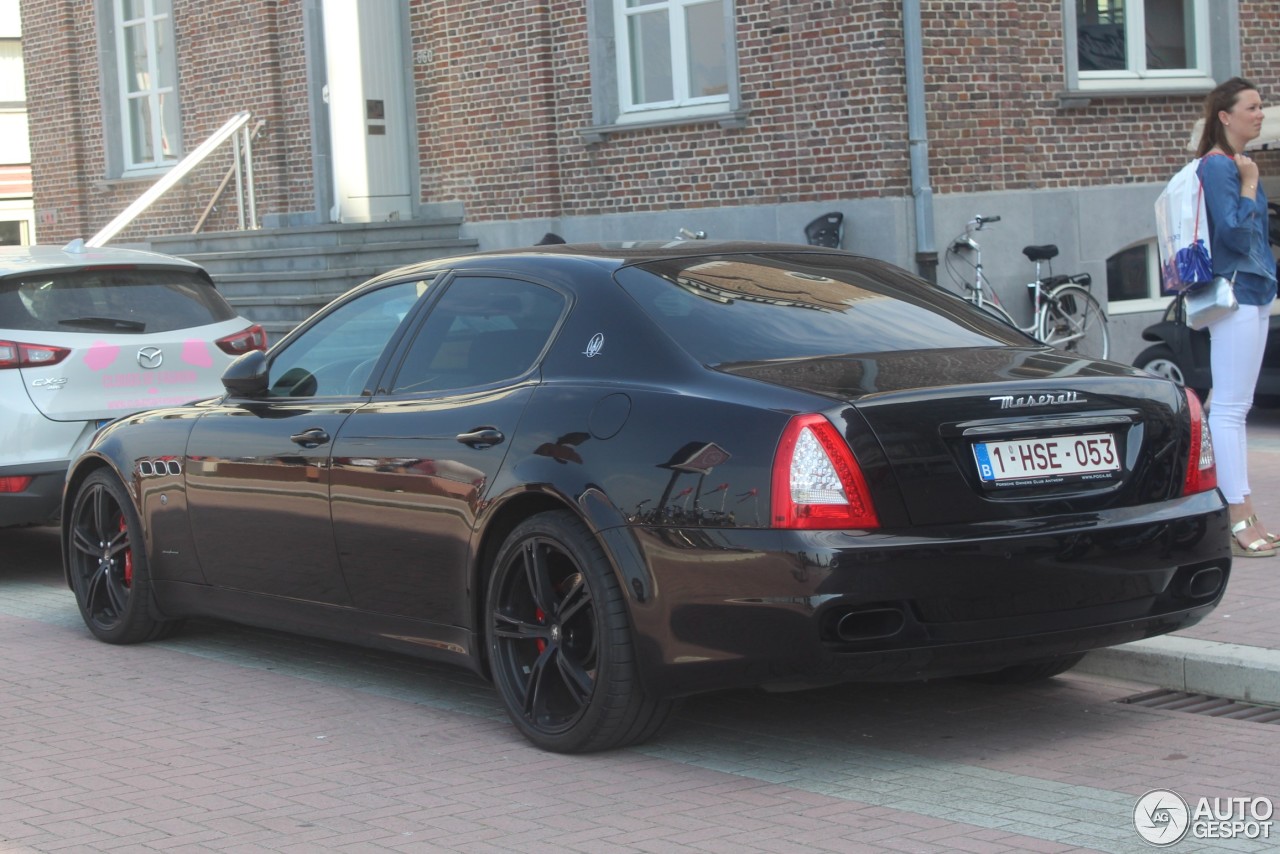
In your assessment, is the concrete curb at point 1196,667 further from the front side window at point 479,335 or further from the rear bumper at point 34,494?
the rear bumper at point 34,494

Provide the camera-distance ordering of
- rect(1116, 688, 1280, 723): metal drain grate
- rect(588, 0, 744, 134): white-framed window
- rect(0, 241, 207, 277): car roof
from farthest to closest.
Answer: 1. rect(588, 0, 744, 134): white-framed window
2. rect(0, 241, 207, 277): car roof
3. rect(1116, 688, 1280, 723): metal drain grate

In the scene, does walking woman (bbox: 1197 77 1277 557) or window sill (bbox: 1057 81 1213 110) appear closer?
walking woman (bbox: 1197 77 1277 557)

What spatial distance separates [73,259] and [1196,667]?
6.18 metres

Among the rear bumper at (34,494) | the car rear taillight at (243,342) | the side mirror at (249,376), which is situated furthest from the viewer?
the car rear taillight at (243,342)

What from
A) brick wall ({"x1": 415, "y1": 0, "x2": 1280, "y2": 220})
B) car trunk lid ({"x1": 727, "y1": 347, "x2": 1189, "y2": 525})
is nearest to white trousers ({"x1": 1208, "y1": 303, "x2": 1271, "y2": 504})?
car trunk lid ({"x1": 727, "y1": 347, "x2": 1189, "y2": 525})

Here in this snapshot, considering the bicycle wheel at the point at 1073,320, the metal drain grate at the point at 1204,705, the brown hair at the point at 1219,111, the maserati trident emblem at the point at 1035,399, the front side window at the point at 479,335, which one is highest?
the brown hair at the point at 1219,111

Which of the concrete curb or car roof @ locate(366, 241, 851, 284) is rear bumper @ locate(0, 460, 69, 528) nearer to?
car roof @ locate(366, 241, 851, 284)

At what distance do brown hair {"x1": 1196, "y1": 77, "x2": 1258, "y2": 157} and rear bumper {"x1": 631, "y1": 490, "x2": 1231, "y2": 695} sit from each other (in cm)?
341

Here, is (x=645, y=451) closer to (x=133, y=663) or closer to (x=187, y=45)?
(x=133, y=663)

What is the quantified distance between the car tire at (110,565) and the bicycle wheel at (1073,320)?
8.45 meters

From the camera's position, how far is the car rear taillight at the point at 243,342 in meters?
9.45

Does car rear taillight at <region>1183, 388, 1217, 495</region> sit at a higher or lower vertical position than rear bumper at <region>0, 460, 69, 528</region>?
higher

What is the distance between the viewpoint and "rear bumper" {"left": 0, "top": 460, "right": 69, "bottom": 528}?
344 inches

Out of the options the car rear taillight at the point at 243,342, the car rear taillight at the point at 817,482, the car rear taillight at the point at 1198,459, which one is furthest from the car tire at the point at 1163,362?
the car rear taillight at the point at 817,482
